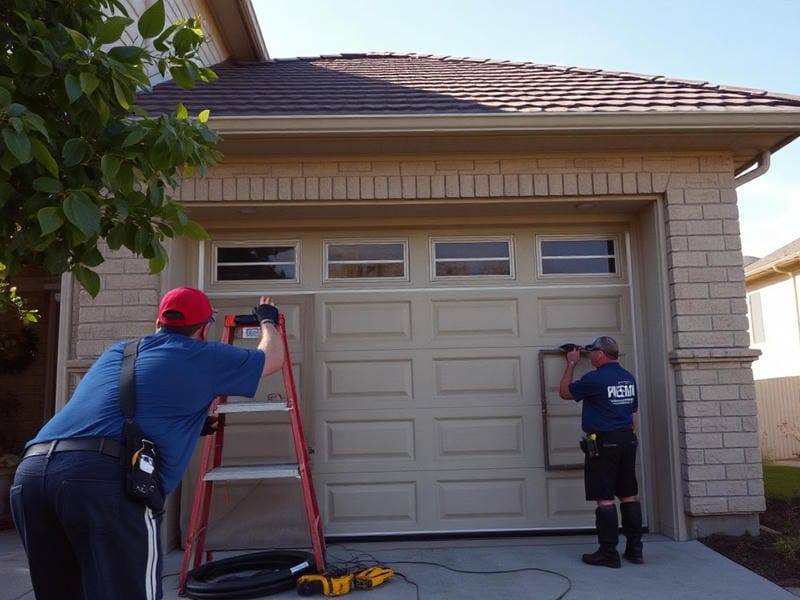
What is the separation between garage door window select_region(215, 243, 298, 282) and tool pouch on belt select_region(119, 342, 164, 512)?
12.1 ft

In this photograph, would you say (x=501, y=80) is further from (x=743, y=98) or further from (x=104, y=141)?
(x=104, y=141)

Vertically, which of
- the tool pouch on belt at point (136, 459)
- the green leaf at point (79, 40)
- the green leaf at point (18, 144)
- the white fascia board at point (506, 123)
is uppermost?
the white fascia board at point (506, 123)

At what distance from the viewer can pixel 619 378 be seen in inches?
221

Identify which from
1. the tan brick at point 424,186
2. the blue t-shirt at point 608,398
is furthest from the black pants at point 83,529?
the tan brick at point 424,186

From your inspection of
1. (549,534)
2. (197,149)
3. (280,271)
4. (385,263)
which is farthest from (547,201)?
(197,149)

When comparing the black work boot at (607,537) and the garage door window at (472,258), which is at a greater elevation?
the garage door window at (472,258)

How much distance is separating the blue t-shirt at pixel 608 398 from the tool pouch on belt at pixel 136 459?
360cm

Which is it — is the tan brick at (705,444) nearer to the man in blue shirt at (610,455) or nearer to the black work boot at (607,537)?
the man in blue shirt at (610,455)

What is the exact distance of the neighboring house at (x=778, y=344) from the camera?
48.6ft

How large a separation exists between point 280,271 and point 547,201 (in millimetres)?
2470

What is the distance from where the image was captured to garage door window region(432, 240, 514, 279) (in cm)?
672

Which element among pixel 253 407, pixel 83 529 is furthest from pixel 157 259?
pixel 253 407

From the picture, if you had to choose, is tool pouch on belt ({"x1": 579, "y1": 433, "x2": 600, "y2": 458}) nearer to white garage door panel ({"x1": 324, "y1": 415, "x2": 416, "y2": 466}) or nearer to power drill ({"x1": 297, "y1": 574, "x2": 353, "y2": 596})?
white garage door panel ({"x1": 324, "y1": 415, "x2": 416, "y2": 466})

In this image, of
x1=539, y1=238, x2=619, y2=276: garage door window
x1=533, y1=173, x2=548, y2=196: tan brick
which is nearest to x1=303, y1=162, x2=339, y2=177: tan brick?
x1=533, y1=173, x2=548, y2=196: tan brick
